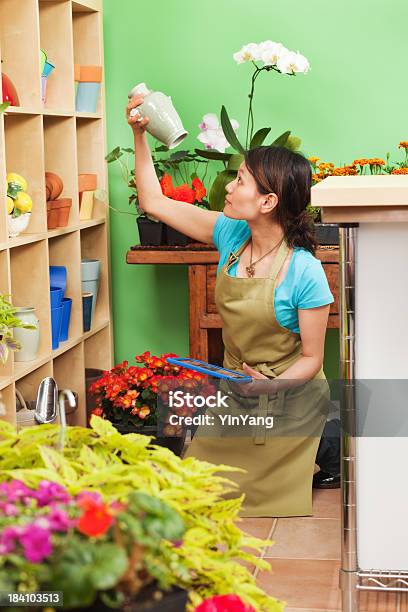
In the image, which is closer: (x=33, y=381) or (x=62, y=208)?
(x=33, y=381)

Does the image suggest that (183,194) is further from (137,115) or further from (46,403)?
(46,403)

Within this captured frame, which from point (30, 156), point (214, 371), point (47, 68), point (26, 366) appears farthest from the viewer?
point (47, 68)

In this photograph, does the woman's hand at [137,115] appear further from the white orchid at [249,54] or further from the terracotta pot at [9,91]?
the white orchid at [249,54]

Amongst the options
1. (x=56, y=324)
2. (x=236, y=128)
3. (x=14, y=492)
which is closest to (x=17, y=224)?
(x=56, y=324)

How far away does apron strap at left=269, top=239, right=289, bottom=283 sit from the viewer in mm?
2875

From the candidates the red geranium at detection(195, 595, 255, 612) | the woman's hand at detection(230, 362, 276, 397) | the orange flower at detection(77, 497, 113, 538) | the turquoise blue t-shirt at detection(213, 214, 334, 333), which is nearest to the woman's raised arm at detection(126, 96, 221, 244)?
the turquoise blue t-shirt at detection(213, 214, 334, 333)

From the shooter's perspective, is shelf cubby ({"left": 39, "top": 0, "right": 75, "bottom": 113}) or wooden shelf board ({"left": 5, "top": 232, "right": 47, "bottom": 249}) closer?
wooden shelf board ({"left": 5, "top": 232, "right": 47, "bottom": 249})

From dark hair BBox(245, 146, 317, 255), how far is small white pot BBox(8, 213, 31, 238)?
2.39ft

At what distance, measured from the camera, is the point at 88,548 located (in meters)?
0.98

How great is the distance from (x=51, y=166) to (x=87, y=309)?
570 mm

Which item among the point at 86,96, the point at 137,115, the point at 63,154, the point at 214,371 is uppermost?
the point at 86,96

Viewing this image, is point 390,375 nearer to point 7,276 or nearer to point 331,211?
point 331,211

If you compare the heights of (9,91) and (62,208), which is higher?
(9,91)

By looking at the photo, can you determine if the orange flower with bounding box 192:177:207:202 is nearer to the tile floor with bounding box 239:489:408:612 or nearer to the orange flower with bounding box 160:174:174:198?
the orange flower with bounding box 160:174:174:198
